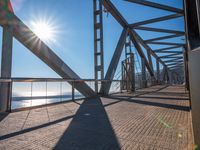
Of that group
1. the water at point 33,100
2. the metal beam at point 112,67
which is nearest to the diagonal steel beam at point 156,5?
the metal beam at point 112,67

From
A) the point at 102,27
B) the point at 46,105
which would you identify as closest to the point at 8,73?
the point at 46,105

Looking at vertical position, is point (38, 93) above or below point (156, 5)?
below

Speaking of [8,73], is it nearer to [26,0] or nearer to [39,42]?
[39,42]

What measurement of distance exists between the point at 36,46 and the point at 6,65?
3.81ft

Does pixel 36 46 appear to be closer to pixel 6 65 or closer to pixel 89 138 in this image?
pixel 6 65

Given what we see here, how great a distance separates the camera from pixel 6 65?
3465 millimetres

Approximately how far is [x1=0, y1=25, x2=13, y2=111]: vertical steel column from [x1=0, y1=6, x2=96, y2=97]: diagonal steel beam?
21 centimetres

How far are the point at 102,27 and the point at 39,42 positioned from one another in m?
3.79

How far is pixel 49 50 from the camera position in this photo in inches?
189

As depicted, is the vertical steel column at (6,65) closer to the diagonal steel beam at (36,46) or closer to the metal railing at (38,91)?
the metal railing at (38,91)

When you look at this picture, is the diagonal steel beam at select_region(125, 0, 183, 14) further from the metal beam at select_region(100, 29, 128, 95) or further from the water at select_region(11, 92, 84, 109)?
the water at select_region(11, 92, 84, 109)

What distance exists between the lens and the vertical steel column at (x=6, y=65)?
3.17 meters

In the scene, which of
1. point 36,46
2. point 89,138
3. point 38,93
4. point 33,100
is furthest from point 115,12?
point 89,138

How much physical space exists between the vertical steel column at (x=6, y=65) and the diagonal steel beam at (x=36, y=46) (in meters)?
0.21
